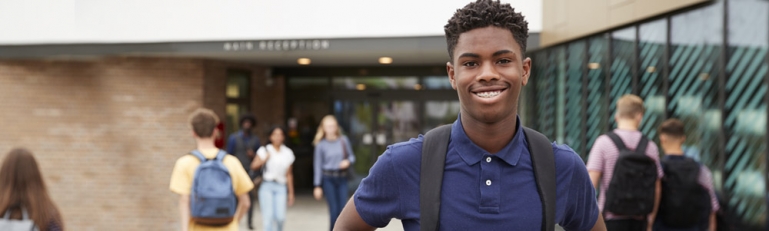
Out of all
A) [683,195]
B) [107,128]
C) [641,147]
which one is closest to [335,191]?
[641,147]

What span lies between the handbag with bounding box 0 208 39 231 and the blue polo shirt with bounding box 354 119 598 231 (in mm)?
3132

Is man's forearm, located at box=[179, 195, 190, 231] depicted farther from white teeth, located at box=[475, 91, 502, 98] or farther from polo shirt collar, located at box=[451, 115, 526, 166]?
white teeth, located at box=[475, 91, 502, 98]

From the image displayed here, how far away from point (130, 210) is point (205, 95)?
250 centimetres

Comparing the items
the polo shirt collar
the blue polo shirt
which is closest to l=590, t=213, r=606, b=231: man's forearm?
the blue polo shirt

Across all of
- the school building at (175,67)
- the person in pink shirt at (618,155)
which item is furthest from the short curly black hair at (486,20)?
the school building at (175,67)

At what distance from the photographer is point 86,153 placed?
13414 millimetres

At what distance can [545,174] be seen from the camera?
2051 millimetres

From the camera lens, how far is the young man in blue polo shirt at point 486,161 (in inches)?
78.8

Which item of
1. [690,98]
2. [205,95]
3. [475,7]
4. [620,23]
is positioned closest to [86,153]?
[205,95]

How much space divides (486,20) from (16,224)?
372cm

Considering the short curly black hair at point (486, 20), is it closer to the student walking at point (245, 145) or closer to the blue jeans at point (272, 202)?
the blue jeans at point (272, 202)

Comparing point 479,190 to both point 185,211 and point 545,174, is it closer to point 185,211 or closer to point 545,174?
point 545,174

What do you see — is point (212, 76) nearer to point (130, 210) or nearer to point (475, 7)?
point (130, 210)

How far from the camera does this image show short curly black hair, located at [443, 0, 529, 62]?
6.60ft
